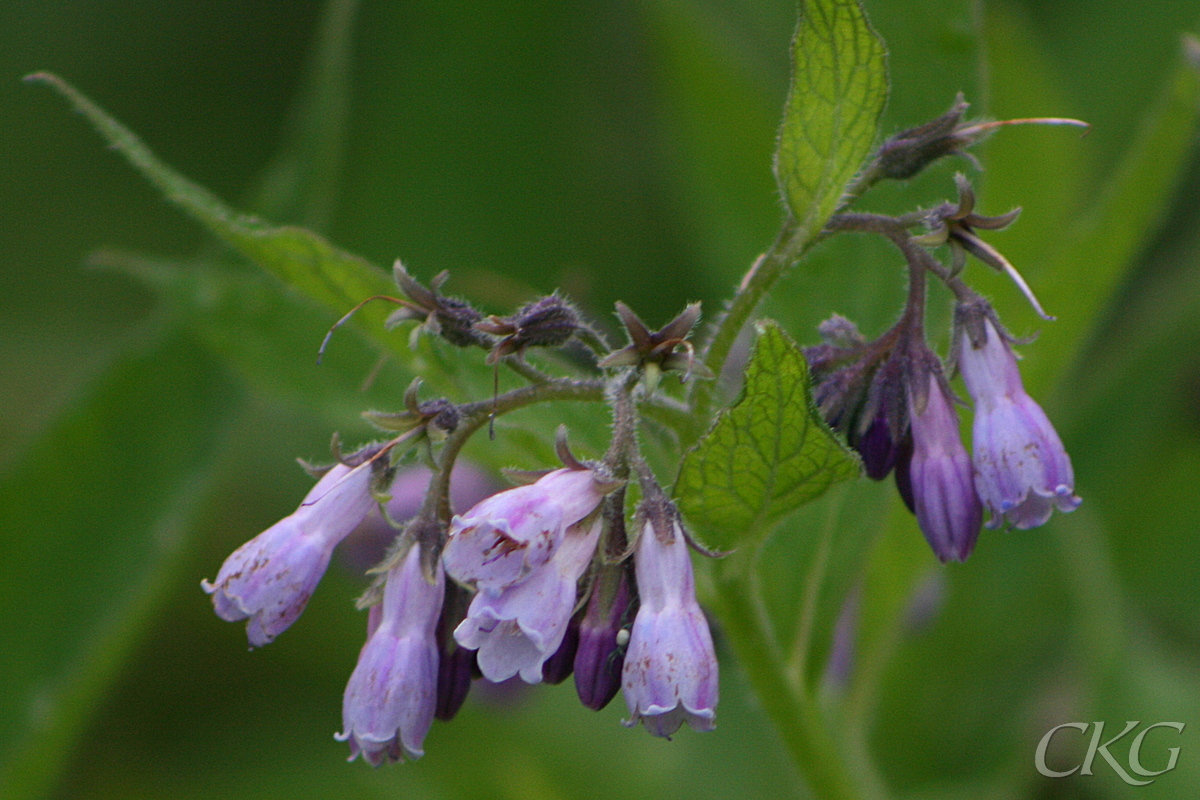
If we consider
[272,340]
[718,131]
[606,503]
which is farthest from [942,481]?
[718,131]

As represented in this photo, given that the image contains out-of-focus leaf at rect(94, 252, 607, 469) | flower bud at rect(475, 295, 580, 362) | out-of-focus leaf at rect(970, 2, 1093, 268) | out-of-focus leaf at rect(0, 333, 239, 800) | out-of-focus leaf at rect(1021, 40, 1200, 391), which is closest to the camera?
flower bud at rect(475, 295, 580, 362)

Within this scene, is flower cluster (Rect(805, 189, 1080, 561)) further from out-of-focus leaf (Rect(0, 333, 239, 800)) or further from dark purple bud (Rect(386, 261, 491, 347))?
out-of-focus leaf (Rect(0, 333, 239, 800))

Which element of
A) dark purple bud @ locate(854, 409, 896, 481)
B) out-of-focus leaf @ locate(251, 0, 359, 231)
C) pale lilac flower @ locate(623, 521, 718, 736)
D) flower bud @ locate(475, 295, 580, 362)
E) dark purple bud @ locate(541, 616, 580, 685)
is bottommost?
dark purple bud @ locate(541, 616, 580, 685)

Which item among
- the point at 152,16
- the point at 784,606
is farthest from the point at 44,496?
the point at 152,16

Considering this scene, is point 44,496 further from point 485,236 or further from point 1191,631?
point 1191,631

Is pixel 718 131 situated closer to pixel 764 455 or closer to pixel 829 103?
pixel 829 103

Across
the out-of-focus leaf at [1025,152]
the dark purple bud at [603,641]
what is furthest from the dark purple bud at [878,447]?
the out-of-focus leaf at [1025,152]

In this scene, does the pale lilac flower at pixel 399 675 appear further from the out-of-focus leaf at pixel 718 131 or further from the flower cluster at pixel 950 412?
the out-of-focus leaf at pixel 718 131

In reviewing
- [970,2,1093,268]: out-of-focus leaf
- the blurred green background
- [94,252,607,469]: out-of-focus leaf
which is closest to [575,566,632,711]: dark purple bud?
the blurred green background
